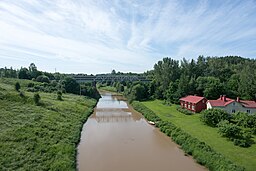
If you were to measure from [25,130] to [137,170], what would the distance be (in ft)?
33.9

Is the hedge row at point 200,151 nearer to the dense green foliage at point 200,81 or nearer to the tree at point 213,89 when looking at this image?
the tree at point 213,89

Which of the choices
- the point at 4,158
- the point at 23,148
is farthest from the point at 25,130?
the point at 4,158

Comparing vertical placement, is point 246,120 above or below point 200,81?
below

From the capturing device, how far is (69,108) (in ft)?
113

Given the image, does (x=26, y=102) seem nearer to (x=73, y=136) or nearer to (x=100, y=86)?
(x=73, y=136)

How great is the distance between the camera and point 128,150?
20.1m

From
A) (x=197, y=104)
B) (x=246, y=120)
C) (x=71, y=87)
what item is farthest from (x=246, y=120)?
(x=71, y=87)

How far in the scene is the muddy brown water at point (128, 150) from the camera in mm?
16578

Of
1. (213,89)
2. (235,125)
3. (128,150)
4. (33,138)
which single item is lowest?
(128,150)

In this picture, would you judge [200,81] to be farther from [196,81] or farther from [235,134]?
[235,134]

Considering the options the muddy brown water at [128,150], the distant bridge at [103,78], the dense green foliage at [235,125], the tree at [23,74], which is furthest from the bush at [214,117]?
the tree at [23,74]

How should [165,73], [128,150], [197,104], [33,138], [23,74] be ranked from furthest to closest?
1. [23,74]
2. [165,73]
3. [197,104]
4. [128,150]
5. [33,138]

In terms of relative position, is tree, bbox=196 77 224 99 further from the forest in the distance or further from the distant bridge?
the distant bridge

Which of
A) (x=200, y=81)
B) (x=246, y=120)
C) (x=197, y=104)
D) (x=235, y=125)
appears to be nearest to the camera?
(x=235, y=125)
